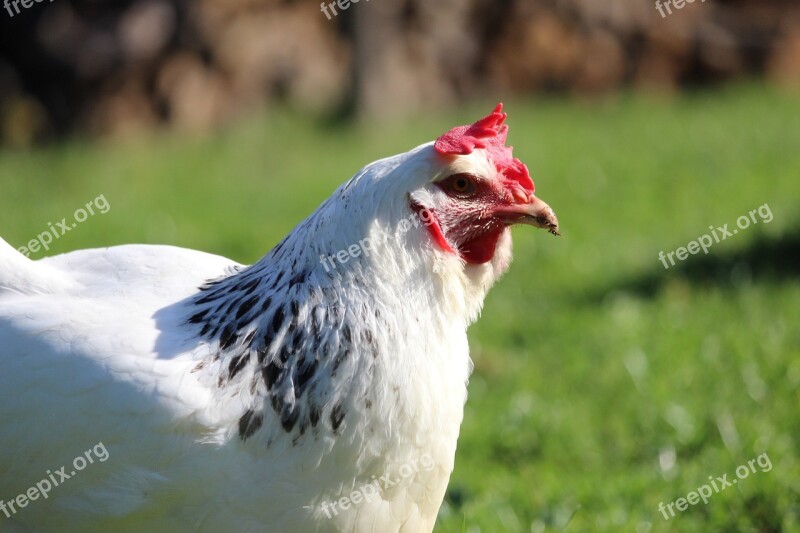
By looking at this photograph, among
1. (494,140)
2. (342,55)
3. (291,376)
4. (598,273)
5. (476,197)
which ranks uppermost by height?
(494,140)

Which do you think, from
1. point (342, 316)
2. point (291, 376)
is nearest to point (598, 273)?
point (342, 316)

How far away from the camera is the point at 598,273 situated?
667 centimetres

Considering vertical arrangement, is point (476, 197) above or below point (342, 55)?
above

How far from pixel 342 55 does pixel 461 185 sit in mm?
8858

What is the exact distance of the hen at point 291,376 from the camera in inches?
107

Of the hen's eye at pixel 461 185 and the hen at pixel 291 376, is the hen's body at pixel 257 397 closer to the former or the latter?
the hen at pixel 291 376

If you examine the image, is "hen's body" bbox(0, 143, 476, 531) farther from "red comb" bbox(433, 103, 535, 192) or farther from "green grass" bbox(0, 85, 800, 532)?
"green grass" bbox(0, 85, 800, 532)

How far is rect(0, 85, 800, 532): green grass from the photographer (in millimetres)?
4141

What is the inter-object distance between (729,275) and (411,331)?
4040mm

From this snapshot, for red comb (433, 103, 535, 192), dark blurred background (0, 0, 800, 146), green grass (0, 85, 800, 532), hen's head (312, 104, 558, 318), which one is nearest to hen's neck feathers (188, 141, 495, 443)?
hen's head (312, 104, 558, 318)

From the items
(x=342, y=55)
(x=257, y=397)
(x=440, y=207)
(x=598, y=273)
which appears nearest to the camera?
(x=257, y=397)

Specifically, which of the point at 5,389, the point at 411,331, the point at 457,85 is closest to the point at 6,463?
the point at 5,389

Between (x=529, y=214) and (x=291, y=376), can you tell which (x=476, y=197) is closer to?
(x=529, y=214)

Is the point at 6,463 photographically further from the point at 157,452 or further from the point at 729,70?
the point at 729,70
